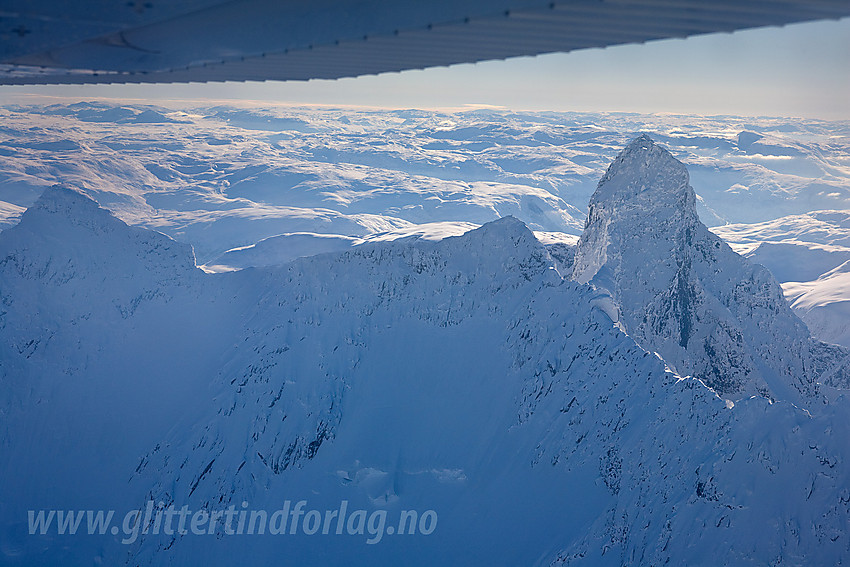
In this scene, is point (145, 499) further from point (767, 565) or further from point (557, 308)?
point (767, 565)

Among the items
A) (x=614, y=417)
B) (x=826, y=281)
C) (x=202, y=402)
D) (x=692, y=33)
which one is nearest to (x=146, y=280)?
(x=202, y=402)

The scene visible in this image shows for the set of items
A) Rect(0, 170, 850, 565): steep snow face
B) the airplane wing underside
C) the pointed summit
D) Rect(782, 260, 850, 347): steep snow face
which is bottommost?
Rect(782, 260, 850, 347): steep snow face

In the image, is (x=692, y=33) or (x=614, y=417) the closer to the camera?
(x=692, y=33)

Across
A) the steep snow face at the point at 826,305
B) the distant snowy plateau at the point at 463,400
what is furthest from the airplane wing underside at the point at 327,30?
the steep snow face at the point at 826,305

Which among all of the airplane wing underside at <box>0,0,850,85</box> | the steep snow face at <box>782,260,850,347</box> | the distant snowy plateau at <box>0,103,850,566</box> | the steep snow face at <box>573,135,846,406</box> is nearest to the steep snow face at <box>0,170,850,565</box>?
the distant snowy plateau at <box>0,103,850,566</box>

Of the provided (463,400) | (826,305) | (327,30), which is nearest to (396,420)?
(463,400)

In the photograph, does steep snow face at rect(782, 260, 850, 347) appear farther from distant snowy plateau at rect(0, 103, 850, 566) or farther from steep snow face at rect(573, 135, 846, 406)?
steep snow face at rect(573, 135, 846, 406)
